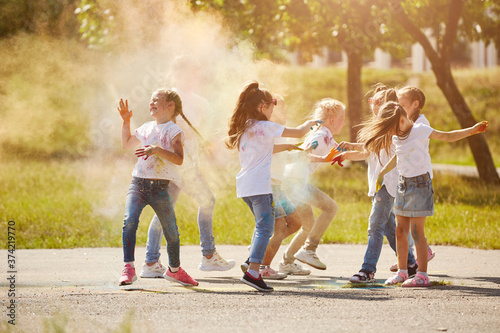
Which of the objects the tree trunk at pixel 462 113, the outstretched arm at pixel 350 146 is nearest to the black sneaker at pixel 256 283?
the outstretched arm at pixel 350 146

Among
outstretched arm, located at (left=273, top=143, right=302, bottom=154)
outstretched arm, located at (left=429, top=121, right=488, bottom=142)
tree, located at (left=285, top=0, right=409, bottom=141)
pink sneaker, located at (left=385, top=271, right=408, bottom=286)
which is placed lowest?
pink sneaker, located at (left=385, top=271, right=408, bottom=286)

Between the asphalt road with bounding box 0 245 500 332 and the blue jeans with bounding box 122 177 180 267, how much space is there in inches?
11.2

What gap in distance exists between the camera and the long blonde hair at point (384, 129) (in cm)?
554

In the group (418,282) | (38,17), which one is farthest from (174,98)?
(38,17)

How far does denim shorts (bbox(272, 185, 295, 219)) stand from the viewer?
602 centimetres

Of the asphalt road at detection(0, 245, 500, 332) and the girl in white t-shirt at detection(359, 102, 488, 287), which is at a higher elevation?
the girl in white t-shirt at detection(359, 102, 488, 287)

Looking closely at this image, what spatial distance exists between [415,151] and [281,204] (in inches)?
46.6

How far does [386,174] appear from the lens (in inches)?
233

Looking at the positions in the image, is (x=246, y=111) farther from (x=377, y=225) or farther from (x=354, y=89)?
(x=354, y=89)

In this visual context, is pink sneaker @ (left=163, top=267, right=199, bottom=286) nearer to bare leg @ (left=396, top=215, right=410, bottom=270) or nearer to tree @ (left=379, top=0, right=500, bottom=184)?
bare leg @ (left=396, top=215, right=410, bottom=270)

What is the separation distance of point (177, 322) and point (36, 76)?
611 inches

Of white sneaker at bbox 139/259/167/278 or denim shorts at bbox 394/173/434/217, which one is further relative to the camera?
white sneaker at bbox 139/259/167/278

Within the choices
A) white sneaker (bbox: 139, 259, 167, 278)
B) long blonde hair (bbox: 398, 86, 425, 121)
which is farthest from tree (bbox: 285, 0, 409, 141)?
white sneaker (bbox: 139, 259, 167, 278)

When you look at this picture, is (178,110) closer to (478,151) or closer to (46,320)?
(46,320)
